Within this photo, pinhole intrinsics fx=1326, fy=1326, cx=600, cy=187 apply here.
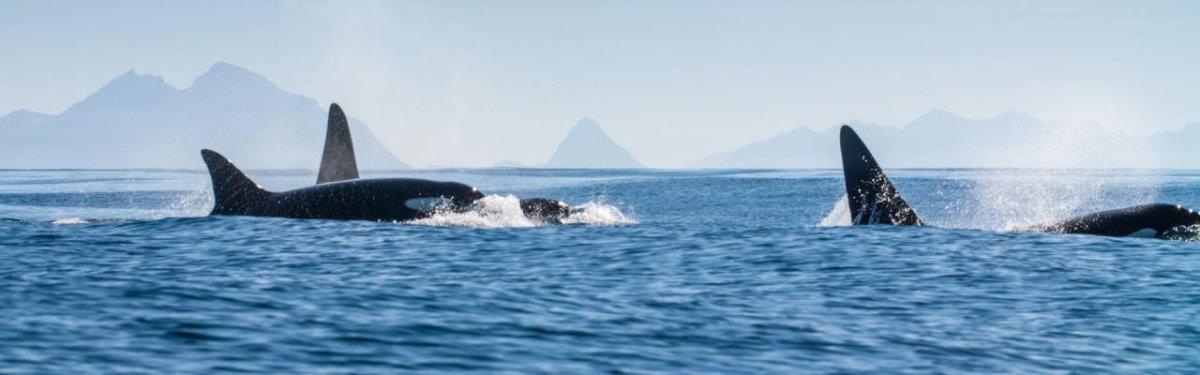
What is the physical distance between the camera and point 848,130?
23.0 m

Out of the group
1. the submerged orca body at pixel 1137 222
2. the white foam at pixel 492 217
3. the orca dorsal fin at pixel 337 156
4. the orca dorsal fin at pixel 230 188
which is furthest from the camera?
the orca dorsal fin at pixel 337 156

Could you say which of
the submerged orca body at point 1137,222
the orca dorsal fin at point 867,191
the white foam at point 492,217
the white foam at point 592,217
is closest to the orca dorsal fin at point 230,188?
the white foam at point 492,217

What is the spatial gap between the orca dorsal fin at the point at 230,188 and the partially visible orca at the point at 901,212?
10679 millimetres

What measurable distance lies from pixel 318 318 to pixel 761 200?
52015 mm

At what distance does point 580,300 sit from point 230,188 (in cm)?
1292

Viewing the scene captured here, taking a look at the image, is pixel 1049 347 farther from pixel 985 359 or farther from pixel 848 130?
pixel 848 130

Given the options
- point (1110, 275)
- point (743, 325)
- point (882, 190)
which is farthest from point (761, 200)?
point (743, 325)

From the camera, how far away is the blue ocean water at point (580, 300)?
410 inches

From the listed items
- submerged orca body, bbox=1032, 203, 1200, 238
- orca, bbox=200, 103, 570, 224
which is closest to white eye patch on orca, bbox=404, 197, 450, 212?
orca, bbox=200, 103, 570, 224

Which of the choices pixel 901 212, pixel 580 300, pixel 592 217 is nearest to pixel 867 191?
pixel 901 212

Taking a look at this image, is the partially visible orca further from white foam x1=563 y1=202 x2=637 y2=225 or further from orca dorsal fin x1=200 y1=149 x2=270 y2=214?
orca dorsal fin x1=200 y1=149 x2=270 y2=214

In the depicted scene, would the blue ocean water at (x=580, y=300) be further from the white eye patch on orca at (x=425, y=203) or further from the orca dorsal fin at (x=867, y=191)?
the white eye patch on orca at (x=425, y=203)

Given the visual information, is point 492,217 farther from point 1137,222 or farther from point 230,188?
point 1137,222

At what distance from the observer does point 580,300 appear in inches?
538
